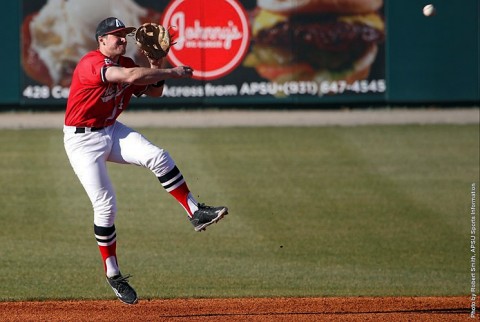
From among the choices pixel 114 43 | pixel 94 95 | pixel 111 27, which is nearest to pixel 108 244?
pixel 94 95

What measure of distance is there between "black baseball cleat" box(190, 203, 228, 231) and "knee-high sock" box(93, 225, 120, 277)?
70 centimetres

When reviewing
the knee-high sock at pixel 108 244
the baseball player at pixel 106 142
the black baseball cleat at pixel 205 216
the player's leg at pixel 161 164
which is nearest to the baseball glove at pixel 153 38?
the baseball player at pixel 106 142

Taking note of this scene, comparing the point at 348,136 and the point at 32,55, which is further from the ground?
the point at 32,55

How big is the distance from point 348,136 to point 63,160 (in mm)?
4732

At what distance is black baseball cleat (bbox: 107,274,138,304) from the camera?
9.14 meters

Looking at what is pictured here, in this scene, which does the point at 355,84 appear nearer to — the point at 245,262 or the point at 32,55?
the point at 32,55

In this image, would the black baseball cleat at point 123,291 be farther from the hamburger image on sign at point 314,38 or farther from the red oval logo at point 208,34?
the hamburger image on sign at point 314,38

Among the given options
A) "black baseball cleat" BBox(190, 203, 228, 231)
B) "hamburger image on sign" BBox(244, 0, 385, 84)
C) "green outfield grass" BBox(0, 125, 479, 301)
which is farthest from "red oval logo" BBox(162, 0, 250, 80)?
"black baseball cleat" BBox(190, 203, 228, 231)

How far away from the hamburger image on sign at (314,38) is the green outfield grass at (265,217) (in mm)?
1304

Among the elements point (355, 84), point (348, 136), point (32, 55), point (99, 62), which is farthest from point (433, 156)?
point (99, 62)

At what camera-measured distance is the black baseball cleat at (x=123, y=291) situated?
9.14 meters

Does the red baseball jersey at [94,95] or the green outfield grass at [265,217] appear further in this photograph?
the green outfield grass at [265,217]

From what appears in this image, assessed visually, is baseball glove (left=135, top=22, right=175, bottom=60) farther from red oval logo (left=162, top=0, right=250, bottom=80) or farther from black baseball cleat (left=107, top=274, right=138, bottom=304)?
red oval logo (left=162, top=0, right=250, bottom=80)

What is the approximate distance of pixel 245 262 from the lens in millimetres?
12125
